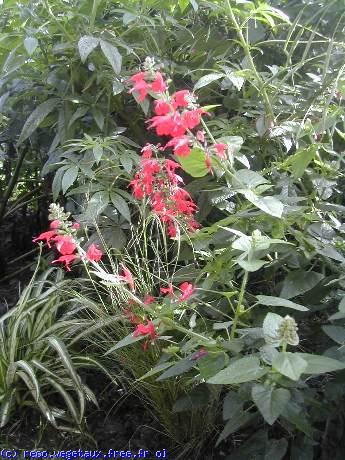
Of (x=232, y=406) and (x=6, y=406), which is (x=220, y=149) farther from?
(x=6, y=406)

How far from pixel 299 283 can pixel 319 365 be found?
364mm

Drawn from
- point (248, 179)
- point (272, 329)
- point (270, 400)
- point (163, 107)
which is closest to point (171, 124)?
point (163, 107)

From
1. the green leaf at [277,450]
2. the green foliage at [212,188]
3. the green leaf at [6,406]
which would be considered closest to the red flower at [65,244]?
the green foliage at [212,188]

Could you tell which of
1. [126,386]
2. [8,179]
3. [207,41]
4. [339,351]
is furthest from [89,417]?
[8,179]

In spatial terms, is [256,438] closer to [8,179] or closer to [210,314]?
[210,314]

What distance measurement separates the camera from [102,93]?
70.6 inches

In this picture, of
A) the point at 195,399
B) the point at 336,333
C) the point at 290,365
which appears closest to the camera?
the point at 290,365

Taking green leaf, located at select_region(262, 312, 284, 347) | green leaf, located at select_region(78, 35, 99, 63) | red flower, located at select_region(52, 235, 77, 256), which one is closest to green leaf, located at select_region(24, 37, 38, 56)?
green leaf, located at select_region(78, 35, 99, 63)

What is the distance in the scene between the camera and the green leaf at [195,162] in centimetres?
110

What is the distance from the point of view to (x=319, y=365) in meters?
0.87

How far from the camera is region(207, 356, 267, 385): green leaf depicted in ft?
2.89

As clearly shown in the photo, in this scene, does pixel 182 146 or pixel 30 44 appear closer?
pixel 182 146

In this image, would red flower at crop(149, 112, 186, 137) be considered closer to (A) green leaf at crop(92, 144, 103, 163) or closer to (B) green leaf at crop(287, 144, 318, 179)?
(B) green leaf at crop(287, 144, 318, 179)

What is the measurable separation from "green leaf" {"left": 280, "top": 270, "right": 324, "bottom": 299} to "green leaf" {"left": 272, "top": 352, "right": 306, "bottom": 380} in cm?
35
